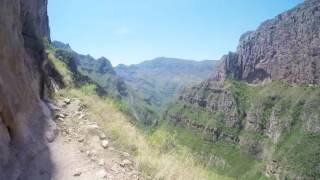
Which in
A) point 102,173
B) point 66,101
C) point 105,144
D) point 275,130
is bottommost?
point 275,130

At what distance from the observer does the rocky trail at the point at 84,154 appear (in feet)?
26.2

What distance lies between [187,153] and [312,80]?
17786 cm

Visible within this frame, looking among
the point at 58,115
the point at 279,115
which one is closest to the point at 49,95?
the point at 58,115

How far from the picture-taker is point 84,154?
8773 mm

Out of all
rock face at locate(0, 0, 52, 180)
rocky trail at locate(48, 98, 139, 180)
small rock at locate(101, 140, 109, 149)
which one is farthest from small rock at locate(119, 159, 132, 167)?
rock face at locate(0, 0, 52, 180)

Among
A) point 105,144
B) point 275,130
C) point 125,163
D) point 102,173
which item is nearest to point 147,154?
point 125,163

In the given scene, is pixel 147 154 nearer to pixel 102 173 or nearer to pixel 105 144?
pixel 105 144

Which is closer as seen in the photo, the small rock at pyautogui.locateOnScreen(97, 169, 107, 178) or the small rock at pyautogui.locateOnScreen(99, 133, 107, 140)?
the small rock at pyautogui.locateOnScreen(97, 169, 107, 178)

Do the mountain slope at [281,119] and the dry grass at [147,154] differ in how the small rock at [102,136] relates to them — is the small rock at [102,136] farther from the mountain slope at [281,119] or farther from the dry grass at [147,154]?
the mountain slope at [281,119]

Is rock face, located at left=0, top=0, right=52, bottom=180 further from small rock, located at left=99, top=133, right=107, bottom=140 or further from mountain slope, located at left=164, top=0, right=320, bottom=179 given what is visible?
mountain slope, located at left=164, top=0, right=320, bottom=179

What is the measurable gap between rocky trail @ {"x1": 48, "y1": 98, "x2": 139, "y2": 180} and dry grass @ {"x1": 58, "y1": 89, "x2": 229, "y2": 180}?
27 cm

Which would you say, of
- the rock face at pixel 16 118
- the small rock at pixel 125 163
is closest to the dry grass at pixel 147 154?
the small rock at pixel 125 163

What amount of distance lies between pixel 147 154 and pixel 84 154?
134cm

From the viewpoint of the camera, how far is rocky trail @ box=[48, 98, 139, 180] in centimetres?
798
